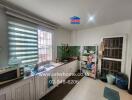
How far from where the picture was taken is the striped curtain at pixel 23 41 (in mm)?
1907

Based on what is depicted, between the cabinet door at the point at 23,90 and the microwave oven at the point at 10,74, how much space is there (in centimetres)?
13

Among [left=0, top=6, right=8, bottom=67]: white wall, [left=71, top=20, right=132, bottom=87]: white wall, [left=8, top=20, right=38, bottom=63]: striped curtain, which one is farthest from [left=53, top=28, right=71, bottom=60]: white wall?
[left=0, top=6, right=8, bottom=67]: white wall

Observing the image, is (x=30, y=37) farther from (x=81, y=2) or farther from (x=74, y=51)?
(x=74, y=51)

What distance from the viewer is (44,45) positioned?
9.63 ft

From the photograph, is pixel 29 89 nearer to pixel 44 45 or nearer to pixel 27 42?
pixel 27 42

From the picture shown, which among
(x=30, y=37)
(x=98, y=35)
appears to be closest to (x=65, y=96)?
(x=30, y=37)

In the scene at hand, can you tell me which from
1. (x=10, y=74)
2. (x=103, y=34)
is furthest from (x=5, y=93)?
(x=103, y=34)

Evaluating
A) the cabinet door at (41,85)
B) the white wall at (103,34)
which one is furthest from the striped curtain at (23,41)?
the white wall at (103,34)

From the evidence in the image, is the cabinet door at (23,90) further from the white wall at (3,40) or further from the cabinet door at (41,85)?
the white wall at (3,40)

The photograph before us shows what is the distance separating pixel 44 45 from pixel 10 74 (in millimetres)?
1584

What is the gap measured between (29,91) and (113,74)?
314 cm

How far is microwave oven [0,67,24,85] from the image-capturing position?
4.56ft

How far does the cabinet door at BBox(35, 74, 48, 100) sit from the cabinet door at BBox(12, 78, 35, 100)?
0.48 feet

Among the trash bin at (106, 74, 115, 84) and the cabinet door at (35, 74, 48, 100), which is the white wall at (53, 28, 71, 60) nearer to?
the cabinet door at (35, 74, 48, 100)
